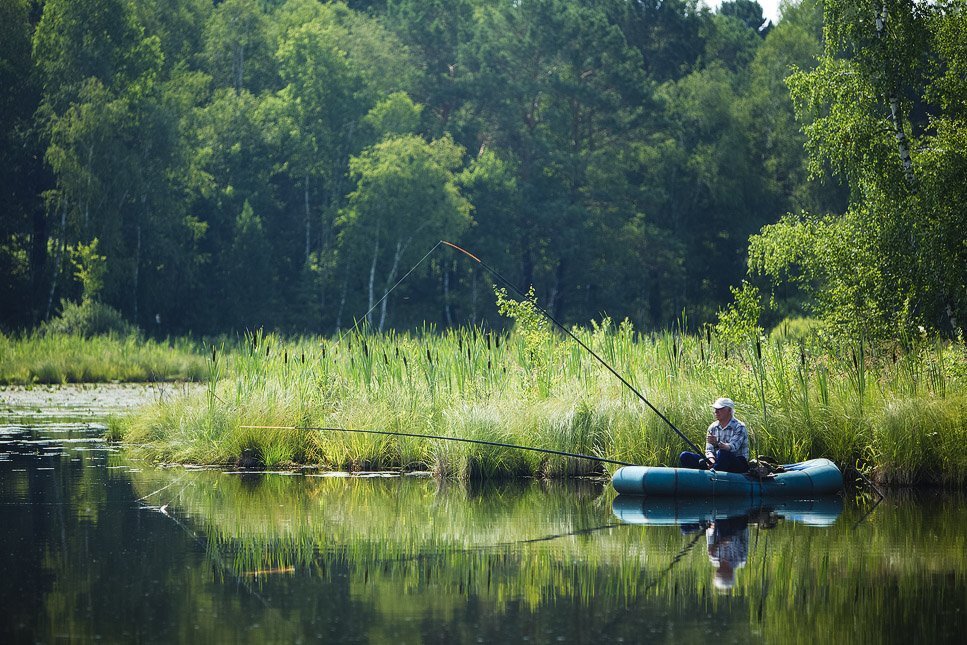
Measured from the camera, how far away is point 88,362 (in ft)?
102

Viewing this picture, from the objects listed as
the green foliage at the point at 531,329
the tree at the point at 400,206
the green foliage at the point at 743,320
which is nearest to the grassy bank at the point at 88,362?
the green foliage at the point at 531,329

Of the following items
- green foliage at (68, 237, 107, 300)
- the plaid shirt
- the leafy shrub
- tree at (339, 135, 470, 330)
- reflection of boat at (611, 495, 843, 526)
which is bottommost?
reflection of boat at (611, 495, 843, 526)

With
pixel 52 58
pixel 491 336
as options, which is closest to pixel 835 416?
pixel 491 336

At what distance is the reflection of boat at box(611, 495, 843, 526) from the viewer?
11.1 metres

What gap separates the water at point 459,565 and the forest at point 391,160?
29185mm

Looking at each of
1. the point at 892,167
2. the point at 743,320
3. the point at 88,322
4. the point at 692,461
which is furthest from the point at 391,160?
the point at 692,461

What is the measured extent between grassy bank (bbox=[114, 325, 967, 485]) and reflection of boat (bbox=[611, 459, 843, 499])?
1.15 meters

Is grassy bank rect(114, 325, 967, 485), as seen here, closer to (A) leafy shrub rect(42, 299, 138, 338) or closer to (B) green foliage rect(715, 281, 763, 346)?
(B) green foliage rect(715, 281, 763, 346)

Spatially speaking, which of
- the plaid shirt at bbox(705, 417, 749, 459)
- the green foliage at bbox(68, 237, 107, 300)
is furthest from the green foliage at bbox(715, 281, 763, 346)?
the green foliage at bbox(68, 237, 107, 300)

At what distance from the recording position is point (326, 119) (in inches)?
2104

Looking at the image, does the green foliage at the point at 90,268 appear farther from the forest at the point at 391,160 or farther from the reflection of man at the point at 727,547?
the reflection of man at the point at 727,547

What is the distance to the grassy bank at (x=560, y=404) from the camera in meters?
13.6

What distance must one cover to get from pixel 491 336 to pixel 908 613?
32.2ft

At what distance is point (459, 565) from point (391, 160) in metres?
41.2
